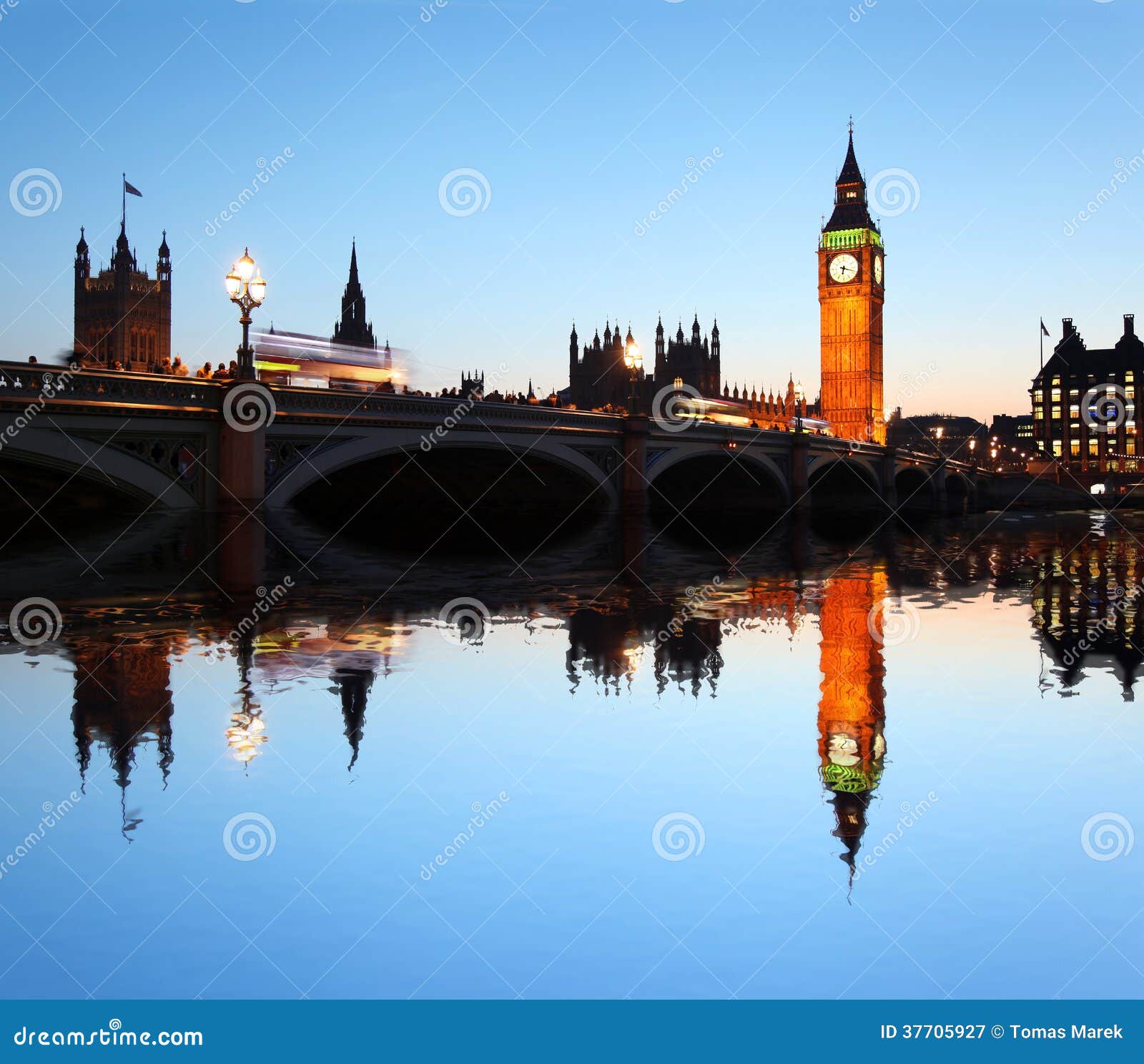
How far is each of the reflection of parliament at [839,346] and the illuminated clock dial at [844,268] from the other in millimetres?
96

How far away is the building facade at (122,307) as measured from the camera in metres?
134

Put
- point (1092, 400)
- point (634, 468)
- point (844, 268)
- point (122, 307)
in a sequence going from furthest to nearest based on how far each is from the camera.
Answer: point (1092, 400) < point (844, 268) < point (122, 307) < point (634, 468)

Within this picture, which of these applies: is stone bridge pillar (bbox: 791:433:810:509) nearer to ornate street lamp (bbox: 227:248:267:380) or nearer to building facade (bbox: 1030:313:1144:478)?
ornate street lamp (bbox: 227:248:267:380)

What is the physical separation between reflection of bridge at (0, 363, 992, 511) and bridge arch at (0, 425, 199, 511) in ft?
0.10

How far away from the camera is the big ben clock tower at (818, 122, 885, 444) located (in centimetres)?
15788

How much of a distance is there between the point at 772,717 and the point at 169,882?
18.0ft

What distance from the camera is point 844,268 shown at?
159500mm

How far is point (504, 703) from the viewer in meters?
10.7

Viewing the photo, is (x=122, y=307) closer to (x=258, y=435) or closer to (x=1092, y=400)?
(x=258, y=435)

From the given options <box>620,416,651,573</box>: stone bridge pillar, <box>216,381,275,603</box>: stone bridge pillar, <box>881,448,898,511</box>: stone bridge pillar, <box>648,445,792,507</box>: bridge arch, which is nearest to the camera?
<box>216,381,275,603</box>: stone bridge pillar

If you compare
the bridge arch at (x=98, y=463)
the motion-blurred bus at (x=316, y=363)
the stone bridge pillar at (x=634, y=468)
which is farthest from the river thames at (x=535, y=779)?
the stone bridge pillar at (x=634, y=468)

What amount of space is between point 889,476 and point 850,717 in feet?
272

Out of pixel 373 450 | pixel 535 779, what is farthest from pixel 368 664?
pixel 373 450

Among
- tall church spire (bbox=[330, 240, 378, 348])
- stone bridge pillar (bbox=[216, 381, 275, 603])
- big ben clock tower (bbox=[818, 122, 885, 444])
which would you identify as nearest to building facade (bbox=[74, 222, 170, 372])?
tall church spire (bbox=[330, 240, 378, 348])
